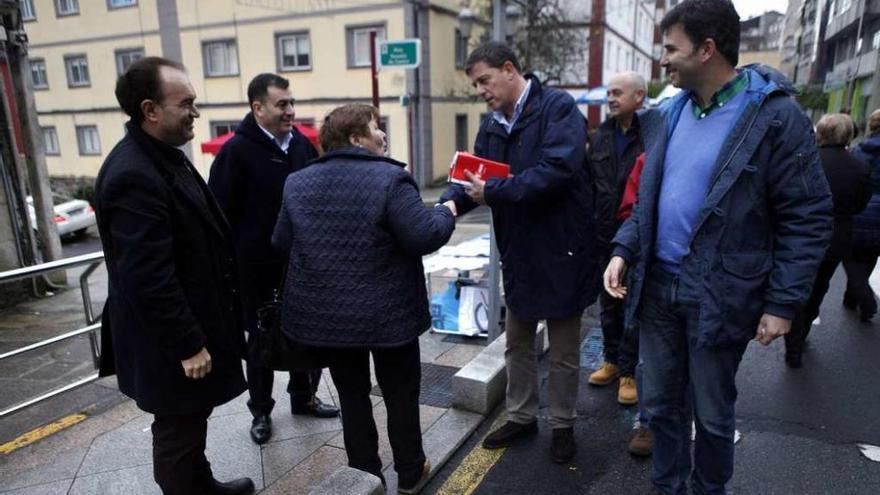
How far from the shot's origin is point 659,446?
2.51m

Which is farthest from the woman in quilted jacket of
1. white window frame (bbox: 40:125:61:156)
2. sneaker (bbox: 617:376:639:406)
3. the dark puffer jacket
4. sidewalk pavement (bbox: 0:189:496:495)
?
white window frame (bbox: 40:125:61:156)

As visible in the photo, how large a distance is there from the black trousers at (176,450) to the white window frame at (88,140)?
2486cm

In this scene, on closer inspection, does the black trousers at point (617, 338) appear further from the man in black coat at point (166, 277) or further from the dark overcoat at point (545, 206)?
the man in black coat at point (166, 277)

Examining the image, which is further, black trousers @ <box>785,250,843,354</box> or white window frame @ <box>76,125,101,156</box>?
white window frame @ <box>76,125,101,156</box>

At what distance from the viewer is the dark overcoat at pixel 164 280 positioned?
6.55 ft

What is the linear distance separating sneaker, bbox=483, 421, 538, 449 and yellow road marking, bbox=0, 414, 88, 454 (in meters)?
2.63

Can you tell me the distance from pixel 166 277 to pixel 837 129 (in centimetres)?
440

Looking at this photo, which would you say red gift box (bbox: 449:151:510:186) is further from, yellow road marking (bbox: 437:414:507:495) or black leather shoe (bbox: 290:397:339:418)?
black leather shoe (bbox: 290:397:339:418)

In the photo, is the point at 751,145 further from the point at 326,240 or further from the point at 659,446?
the point at 326,240

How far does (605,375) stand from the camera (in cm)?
394

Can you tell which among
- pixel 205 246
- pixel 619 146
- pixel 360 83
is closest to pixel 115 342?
pixel 205 246

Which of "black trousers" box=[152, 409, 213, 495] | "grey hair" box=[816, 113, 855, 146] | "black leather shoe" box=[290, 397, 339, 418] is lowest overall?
"black leather shoe" box=[290, 397, 339, 418]

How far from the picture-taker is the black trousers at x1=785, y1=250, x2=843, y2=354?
4.14 meters

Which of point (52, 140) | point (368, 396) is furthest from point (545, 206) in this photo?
point (52, 140)
